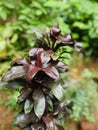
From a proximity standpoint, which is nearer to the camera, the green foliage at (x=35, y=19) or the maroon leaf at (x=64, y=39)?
the maroon leaf at (x=64, y=39)

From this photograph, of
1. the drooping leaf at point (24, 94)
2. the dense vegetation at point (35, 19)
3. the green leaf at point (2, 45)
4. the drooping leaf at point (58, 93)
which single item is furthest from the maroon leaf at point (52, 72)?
the green leaf at point (2, 45)

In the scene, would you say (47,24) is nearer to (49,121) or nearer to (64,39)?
(64,39)

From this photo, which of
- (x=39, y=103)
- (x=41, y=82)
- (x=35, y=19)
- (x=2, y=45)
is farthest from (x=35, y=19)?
(x=39, y=103)

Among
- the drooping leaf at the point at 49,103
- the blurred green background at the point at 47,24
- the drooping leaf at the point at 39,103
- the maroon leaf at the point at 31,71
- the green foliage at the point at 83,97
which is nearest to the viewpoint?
the maroon leaf at the point at 31,71

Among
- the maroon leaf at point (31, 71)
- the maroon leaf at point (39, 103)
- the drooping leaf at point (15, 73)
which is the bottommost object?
the maroon leaf at point (39, 103)

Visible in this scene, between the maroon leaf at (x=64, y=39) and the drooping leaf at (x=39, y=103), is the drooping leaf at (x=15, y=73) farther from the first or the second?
the maroon leaf at (x=64, y=39)

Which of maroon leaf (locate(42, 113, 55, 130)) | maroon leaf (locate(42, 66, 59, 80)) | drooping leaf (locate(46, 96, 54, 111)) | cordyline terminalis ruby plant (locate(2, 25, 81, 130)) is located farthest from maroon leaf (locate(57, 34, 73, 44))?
maroon leaf (locate(42, 113, 55, 130))

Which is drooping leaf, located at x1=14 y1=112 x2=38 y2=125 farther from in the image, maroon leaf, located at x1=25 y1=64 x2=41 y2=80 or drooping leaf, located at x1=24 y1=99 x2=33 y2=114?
maroon leaf, located at x1=25 y1=64 x2=41 y2=80
